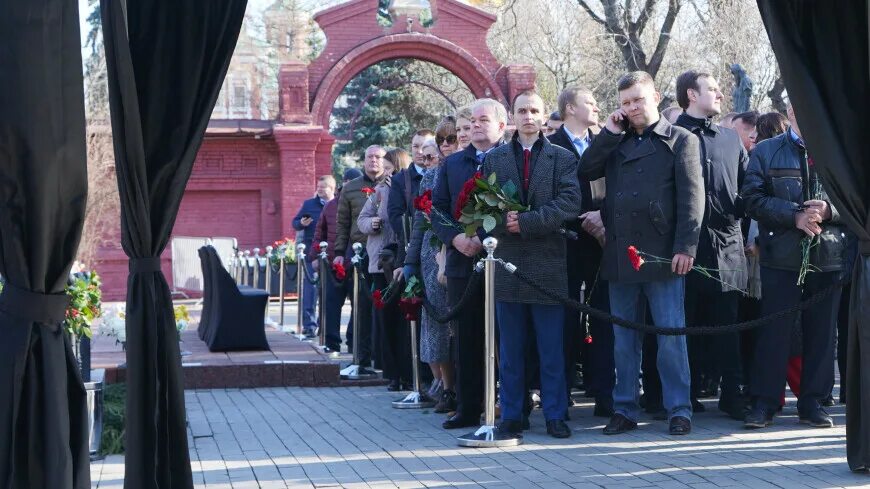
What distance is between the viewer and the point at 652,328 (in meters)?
7.69

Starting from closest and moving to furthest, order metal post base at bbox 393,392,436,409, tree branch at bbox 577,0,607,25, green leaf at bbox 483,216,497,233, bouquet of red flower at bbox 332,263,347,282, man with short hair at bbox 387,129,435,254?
green leaf at bbox 483,216,497,233 → metal post base at bbox 393,392,436,409 → man with short hair at bbox 387,129,435,254 → bouquet of red flower at bbox 332,263,347,282 → tree branch at bbox 577,0,607,25

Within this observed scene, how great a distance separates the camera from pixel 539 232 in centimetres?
824

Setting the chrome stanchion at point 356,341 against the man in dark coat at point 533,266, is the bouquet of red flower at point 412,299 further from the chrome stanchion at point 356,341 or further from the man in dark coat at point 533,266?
the chrome stanchion at point 356,341

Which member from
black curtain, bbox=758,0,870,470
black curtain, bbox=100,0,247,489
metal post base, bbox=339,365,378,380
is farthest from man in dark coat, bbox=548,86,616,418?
black curtain, bbox=100,0,247,489

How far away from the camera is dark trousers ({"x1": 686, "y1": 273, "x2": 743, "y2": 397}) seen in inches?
356

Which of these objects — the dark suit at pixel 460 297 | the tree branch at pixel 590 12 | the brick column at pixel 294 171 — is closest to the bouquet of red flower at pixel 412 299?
the dark suit at pixel 460 297

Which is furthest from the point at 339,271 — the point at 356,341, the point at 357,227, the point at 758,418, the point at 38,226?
the point at 38,226

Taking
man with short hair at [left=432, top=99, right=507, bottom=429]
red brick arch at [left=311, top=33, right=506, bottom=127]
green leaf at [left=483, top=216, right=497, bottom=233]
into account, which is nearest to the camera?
green leaf at [left=483, top=216, right=497, bottom=233]

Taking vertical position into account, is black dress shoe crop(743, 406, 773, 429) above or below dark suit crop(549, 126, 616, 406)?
below

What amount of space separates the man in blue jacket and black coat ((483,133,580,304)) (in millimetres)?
8500

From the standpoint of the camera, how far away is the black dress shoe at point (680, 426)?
328 inches

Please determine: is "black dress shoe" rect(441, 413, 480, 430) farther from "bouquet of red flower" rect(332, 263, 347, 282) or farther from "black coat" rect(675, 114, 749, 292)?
"bouquet of red flower" rect(332, 263, 347, 282)

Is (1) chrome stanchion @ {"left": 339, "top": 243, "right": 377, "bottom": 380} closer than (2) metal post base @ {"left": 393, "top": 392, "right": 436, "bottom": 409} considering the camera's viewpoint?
No

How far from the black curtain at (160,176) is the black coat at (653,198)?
3.25m
